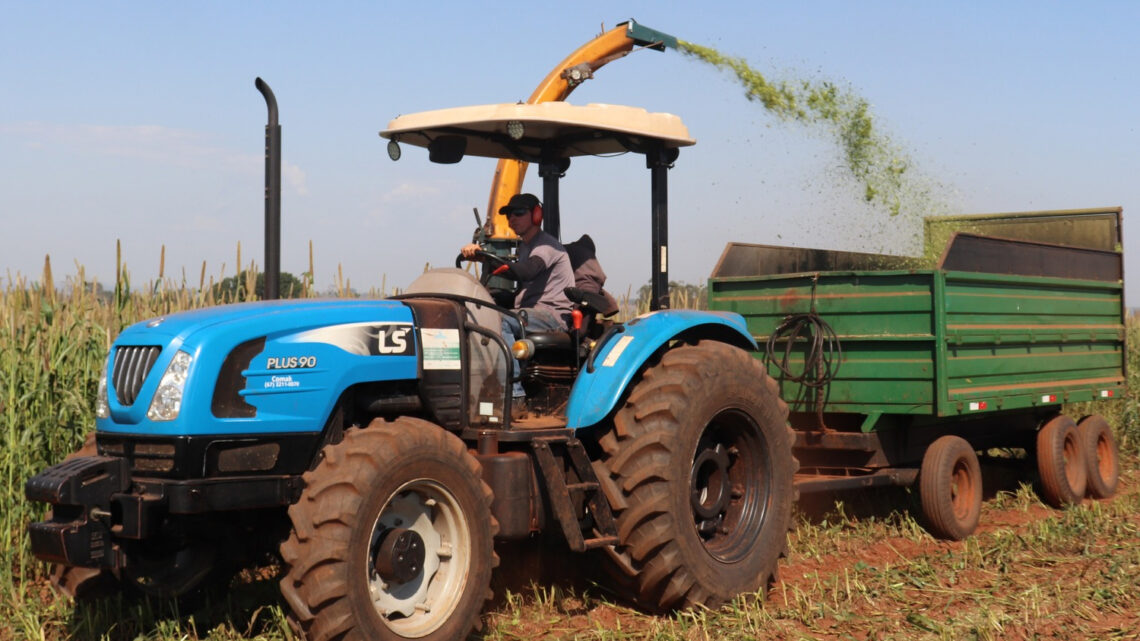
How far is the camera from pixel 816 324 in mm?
8164

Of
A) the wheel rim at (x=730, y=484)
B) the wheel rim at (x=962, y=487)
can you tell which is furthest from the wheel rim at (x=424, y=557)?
the wheel rim at (x=962, y=487)

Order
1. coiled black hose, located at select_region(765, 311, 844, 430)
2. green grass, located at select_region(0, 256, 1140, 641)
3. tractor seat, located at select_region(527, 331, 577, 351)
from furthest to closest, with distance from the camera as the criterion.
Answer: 1. coiled black hose, located at select_region(765, 311, 844, 430)
2. tractor seat, located at select_region(527, 331, 577, 351)
3. green grass, located at select_region(0, 256, 1140, 641)

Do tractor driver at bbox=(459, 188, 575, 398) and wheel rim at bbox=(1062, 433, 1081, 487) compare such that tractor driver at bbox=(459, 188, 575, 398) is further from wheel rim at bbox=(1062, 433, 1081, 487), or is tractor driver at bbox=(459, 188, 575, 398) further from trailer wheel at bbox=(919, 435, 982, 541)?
wheel rim at bbox=(1062, 433, 1081, 487)

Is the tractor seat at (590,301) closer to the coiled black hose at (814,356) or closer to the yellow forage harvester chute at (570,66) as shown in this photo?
the coiled black hose at (814,356)

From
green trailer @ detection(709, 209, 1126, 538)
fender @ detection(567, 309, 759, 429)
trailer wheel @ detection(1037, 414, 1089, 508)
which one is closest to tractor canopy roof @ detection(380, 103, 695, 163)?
fender @ detection(567, 309, 759, 429)

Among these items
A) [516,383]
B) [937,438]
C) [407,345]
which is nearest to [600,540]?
[516,383]

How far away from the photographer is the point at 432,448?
181 inches

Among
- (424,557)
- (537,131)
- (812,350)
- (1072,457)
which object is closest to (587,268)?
(537,131)

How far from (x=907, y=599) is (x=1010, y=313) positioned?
3388 millimetres

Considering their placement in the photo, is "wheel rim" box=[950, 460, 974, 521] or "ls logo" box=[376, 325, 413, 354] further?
"wheel rim" box=[950, 460, 974, 521]

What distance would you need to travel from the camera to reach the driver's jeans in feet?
18.3

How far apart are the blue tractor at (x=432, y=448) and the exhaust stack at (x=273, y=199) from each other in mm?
573

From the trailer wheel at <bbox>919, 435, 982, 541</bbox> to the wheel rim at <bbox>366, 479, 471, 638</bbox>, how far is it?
4.14 m

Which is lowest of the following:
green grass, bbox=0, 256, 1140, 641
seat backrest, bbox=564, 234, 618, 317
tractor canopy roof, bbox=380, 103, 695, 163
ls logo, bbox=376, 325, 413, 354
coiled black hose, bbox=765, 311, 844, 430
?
green grass, bbox=0, 256, 1140, 641
